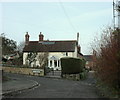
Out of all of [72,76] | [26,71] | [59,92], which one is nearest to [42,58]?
[26,71]

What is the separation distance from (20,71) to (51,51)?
1660 cm

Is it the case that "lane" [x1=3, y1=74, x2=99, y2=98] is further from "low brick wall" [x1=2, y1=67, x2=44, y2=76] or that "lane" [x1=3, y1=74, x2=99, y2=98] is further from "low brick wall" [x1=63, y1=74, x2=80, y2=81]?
"low brick wall" [x1=2, y1=67, x2=44, y2=76]

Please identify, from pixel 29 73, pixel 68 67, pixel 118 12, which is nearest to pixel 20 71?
pixel 29 73

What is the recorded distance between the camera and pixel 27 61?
56531mm

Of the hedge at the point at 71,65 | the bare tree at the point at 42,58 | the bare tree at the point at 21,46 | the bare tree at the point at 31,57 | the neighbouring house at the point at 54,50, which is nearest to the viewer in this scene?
the hedge at the point at 71,65

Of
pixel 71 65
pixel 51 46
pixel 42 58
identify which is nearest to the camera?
pixel 71 65

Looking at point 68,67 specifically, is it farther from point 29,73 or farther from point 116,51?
point 116,51

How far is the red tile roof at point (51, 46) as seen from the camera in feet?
193

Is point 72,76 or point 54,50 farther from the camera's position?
point 54,50

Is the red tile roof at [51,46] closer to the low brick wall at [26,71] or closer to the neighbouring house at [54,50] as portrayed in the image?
the neighbouring house at [54,50]

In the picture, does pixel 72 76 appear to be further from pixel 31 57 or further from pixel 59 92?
pixel 31 57

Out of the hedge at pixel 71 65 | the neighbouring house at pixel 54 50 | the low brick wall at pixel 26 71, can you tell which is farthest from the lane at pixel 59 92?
the neighbouring house at pixel 54 50

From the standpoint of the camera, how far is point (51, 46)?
60.7 meters

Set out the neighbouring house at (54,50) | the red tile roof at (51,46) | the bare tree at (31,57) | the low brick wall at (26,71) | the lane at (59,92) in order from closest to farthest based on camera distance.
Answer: the lane at (59,92) < the low brick wall at (26,71) < the bare tree at (31,57) < the neighbouring house at (54,50) < the red tile roof at (51,46)
